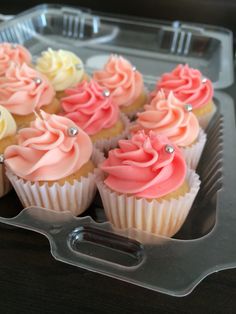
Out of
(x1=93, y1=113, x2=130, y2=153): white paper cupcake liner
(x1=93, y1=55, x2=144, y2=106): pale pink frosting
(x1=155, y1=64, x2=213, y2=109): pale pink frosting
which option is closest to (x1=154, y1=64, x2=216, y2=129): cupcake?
(x1=155, y1=64, x2=213, y2=109): pale pink frosting

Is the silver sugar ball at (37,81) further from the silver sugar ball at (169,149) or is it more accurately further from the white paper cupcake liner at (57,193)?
the silver sugar ball at (169,149)

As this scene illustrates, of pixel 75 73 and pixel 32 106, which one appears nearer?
pixel 32 106

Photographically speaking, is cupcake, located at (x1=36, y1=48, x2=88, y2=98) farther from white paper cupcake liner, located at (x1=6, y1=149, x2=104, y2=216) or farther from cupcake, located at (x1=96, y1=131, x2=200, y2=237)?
cupcake, located at (x1=96, y1=131, x2=200, y2=237)

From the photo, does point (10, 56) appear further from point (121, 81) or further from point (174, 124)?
point (174, 124)

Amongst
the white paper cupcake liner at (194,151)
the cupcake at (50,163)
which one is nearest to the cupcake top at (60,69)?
the cupcake at (50,163)

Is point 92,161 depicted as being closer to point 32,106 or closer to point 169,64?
point 32,106

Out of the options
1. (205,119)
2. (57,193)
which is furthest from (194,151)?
(57,193)

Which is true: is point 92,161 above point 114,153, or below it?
below

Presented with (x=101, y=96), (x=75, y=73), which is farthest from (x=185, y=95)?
(x=75, y=73)
